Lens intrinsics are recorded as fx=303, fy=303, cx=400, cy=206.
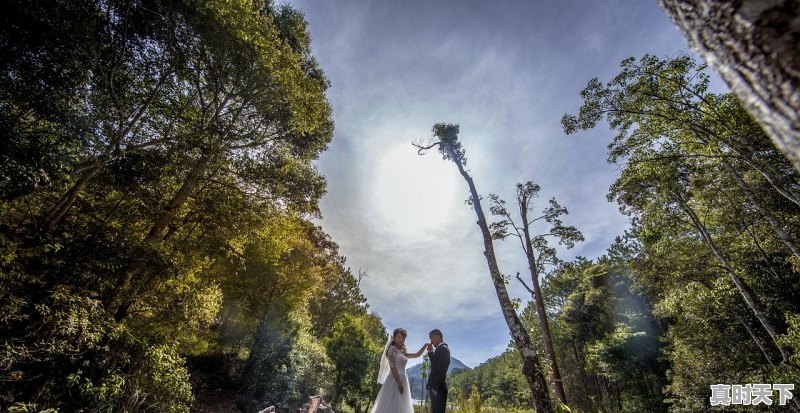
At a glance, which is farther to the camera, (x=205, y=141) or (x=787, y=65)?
(x=205, y=141)

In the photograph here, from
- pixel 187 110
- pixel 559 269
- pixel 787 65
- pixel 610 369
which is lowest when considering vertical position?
pixel 787 65

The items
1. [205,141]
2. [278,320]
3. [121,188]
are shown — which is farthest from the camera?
[278,320]

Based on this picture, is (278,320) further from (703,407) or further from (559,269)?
(703,407)

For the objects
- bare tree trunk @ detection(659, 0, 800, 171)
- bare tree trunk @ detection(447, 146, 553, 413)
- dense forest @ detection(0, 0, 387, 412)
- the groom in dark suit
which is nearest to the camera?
bare tree trunk @ detection(659, 0, 800, 171)

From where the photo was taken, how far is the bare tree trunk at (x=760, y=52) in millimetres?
529

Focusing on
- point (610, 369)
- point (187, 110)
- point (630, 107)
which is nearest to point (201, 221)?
point (187, 110)

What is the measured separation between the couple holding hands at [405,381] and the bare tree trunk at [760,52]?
5922mm

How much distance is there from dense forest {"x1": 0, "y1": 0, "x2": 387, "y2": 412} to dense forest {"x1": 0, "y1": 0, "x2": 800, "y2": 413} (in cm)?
4

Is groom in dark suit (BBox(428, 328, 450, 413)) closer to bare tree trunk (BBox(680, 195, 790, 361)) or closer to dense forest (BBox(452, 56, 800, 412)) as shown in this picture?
dense forest (BBox(452, 56, 800, 412))

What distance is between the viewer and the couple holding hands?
18.7 feet

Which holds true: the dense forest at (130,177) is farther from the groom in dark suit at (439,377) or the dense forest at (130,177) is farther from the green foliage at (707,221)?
the green foliage at (707,221)

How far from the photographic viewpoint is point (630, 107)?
8.67m

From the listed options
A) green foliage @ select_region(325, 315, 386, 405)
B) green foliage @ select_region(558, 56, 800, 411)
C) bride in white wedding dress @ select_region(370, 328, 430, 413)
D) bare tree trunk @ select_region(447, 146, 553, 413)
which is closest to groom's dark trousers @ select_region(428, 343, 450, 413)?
bride in white wedding dress @ select_region(370, 328, 430, 413)

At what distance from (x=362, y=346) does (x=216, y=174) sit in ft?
62.3
